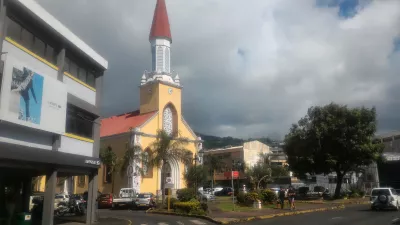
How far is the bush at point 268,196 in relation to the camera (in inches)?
1223

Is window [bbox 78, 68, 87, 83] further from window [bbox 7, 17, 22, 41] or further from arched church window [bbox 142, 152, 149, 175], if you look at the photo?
arched church window [bbox 142, 152, 149, 175]

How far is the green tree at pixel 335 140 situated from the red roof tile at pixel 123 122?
1966 centimetres

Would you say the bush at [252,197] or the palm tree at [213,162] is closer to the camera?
the bush at [252,197]

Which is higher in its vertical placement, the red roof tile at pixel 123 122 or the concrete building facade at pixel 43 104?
the red roof tile at pixel 123 122

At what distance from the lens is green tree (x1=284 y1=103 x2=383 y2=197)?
40281 mm

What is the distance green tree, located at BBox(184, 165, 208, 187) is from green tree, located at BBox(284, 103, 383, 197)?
12532mm

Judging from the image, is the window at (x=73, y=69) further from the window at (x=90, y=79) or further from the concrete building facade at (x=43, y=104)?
the window at (x=90, y=79)

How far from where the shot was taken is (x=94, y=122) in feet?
74.7

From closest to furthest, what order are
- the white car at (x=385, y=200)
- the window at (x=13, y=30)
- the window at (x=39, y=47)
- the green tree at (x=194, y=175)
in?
the window at (x=13, y=30) → the window at (x=39, y=47) → the white car at (x=385, y=200) → the green tree at (x=194, y=175)

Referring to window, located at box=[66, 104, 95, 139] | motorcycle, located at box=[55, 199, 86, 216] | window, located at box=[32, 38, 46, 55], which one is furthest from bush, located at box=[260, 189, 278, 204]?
window, located at box=[32, 38, 46, 55]

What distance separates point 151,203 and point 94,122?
1313 centimetres

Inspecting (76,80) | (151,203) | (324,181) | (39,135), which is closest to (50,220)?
(39,135)

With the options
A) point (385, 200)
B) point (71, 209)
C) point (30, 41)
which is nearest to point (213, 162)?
point (385, 200)

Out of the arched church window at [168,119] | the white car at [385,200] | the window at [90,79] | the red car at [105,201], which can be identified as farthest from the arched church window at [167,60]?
the white car at [385,200]
